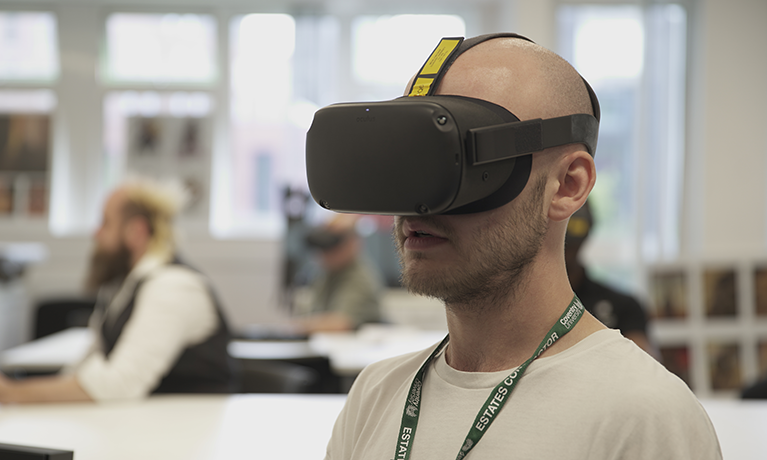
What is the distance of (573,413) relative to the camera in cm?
77

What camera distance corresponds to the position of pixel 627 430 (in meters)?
0.73

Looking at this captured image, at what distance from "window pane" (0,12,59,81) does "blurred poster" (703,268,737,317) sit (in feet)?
18.9

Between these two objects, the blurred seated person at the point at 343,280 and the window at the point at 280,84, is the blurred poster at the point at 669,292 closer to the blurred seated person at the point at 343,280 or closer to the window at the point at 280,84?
the blurred seated person at the point at 343,280

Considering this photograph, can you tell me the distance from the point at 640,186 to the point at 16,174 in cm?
548

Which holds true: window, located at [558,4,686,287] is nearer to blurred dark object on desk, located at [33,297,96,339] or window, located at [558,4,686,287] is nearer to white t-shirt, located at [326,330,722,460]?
blurred dark object on desk, located at [33,297,96,339]

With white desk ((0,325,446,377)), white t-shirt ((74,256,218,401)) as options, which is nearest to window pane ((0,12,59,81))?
white desk ((0,325,446,377))

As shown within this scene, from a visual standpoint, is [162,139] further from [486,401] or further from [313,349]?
[486,401]

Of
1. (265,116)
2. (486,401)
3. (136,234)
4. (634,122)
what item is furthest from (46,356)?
(634,122)

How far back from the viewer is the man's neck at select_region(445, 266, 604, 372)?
0.87 m

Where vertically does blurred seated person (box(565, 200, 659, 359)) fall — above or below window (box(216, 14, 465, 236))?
below

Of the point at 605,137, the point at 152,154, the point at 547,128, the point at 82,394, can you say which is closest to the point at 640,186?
the point at 605,137

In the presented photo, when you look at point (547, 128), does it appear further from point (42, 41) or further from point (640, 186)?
point (42, 41)

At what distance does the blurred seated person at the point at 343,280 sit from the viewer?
12.6 ft

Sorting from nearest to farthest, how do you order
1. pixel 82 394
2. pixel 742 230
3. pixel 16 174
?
pixel 82 394 → pixel 742 230 → pixel 16 174
